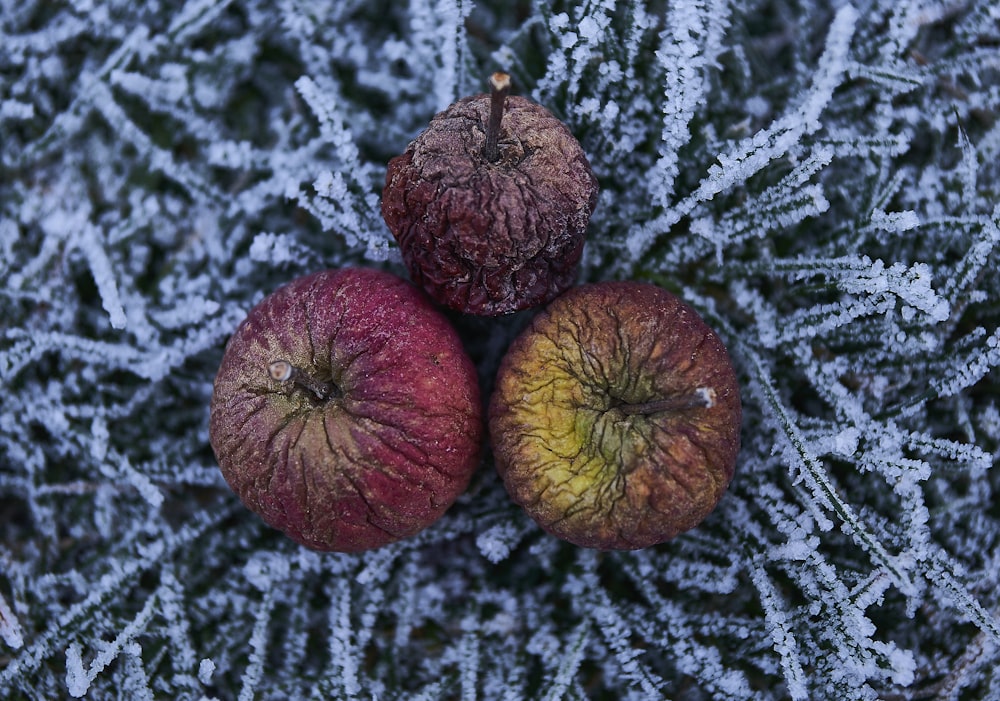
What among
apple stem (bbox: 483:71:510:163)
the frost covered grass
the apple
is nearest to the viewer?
apple stem (bbox: 483:71:510:163)

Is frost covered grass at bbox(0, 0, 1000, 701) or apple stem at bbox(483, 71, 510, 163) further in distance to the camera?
frost covered grass at bbox(0, 0, 1000, 701)

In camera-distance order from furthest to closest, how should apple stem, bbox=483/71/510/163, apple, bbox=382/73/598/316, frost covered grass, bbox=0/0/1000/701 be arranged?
frost covered grass, bbox=0/0/1000/701
apple, bbox=382/73/598/316
apple stem, bbox=483/71/510/163

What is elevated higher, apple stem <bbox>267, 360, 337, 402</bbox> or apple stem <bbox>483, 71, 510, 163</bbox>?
apple stem <bbox>483, 71, 510, 163</bbox>

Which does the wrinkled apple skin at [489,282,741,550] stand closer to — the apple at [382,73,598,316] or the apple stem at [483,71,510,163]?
the apple at [382,73,598,316]

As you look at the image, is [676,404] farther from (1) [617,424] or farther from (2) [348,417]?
(2) [348,417]

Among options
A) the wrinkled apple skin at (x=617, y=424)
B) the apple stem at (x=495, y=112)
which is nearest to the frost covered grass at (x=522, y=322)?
the wrinkled apple skin at (x=617, y=424)

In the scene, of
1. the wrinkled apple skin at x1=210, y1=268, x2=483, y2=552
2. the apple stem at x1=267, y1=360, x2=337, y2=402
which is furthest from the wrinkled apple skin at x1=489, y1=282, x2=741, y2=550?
the apple stem at x1=267, y1=360, x2=337, y2=402

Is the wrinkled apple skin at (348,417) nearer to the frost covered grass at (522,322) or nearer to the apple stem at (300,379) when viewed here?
the apple stem at (300,379)

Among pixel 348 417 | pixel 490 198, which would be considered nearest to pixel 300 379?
pixel 348 417
